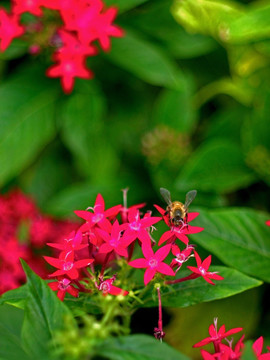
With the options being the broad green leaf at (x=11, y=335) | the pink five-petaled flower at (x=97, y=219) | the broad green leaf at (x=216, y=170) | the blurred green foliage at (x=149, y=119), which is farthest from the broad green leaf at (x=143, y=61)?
the broad green leaf at (x=11, y=335)

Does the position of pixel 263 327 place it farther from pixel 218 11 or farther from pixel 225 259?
pixel 218 11

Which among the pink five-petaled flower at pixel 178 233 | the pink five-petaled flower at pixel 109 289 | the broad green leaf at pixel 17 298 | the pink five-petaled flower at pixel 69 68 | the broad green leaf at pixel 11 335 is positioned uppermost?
the pink five-petaled flower at pixel 69 68

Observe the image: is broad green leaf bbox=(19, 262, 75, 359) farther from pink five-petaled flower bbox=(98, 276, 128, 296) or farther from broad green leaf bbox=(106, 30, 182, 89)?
broad green leaf bbox=(106, 30, 182, 89)

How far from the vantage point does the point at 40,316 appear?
0.76 meters

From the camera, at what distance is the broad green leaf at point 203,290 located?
3.04 feet

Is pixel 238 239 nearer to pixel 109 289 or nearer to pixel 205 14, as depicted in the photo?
pixel 109 289

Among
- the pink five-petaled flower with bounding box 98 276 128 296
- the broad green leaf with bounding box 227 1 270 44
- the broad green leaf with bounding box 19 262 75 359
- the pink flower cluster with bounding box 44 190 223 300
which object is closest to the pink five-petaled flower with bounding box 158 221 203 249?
the pink flower cluster with bounding box 44 190 223 300

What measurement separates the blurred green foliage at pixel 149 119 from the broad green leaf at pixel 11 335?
0.54 meters

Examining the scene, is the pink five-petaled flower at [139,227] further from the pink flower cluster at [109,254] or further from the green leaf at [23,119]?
the green leaf at [23,119]

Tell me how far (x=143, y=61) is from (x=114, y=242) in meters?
0.79

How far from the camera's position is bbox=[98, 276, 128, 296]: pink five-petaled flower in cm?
81

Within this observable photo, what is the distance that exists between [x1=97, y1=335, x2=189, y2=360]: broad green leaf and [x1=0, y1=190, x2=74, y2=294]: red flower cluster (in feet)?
2.00

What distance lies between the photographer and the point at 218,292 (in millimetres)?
929

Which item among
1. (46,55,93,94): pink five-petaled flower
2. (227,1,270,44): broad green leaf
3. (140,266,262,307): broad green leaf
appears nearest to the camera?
(140,266,262,307): broad green leaf
